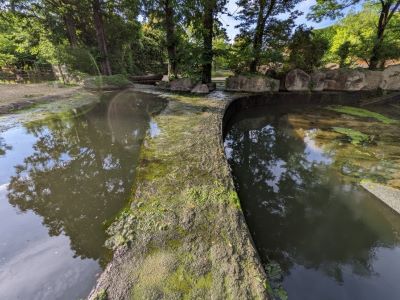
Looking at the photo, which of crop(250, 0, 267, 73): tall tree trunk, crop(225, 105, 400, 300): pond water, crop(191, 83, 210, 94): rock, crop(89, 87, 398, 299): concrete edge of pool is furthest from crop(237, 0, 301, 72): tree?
crop(89, 87, 398, 299): concrete edge of pool

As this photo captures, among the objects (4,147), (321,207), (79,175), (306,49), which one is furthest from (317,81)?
(4,147)

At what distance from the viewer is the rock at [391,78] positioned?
9.37m

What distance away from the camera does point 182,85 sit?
29.3ft

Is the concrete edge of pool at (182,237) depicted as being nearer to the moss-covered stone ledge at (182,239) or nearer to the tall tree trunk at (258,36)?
the moss-covered stone ledge at (182,239)

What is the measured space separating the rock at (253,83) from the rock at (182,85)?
162cm

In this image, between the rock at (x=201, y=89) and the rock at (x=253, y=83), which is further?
the rock at (x=253, y=83)

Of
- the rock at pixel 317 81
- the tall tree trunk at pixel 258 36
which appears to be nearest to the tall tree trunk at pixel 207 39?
the tall tree trunk at pixel 258 36

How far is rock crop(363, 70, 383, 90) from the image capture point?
9484 millimetres

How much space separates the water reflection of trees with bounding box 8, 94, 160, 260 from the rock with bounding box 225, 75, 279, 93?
490cm

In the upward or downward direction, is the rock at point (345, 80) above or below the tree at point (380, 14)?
below

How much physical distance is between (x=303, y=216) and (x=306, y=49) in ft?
28.8

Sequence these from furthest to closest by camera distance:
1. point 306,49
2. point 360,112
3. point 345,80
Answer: point 345,80 < point 306,49 < point 360,112

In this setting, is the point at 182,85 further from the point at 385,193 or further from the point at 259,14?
the point at 385,193

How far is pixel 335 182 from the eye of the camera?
139 inches
